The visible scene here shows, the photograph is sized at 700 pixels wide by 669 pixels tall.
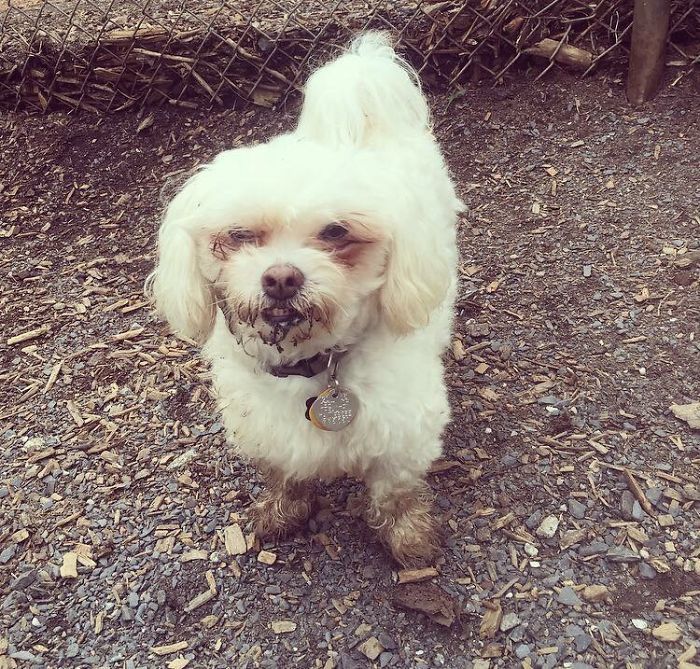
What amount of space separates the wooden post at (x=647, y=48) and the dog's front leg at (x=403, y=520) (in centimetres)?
292

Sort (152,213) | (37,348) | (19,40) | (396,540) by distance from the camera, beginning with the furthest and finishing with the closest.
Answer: (19,40) → (152,213) → (37,348) → (396,540)

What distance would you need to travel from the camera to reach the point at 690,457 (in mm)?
2703

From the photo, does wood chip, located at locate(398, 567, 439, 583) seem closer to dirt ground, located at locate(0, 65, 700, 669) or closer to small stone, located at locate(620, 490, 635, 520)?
dirt ground, located at locate(0, 65, 700, 669)

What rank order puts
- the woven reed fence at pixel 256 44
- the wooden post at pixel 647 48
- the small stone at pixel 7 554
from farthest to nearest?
the woven reed fence at pixel 256 44
the wooden post at pixel 647 48
the small stone at pixel 7 554

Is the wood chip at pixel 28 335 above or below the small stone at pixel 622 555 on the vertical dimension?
below

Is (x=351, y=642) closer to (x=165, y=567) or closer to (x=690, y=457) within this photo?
(x=165, y=567)

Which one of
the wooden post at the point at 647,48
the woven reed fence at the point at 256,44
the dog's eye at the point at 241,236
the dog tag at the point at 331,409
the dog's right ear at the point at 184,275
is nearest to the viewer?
the dog's eye at the point at 241,236

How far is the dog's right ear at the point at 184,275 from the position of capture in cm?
194

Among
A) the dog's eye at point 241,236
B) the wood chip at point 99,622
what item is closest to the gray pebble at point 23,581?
the wood chip at point 99,622

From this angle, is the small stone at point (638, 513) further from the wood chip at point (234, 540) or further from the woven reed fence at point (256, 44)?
the woven reed fence at point (256, 44)

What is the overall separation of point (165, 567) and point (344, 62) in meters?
2.05

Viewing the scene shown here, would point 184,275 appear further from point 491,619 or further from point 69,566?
point 491,619

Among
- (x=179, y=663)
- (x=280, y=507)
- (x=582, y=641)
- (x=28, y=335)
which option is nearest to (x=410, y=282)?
(x=280, y=507)

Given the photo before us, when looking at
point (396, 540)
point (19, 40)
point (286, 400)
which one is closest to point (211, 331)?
point (286, 400)
